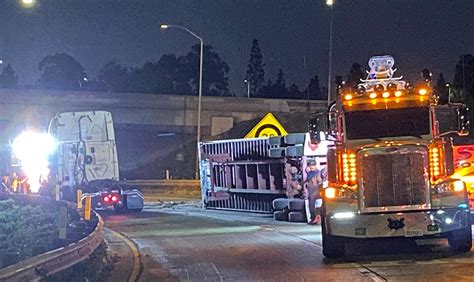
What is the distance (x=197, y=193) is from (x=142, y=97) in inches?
883

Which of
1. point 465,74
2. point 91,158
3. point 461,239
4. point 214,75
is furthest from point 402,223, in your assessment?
point 214,75

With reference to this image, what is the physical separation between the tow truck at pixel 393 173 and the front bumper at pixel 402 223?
18 millimetres

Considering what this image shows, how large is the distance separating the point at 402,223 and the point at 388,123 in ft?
6.76

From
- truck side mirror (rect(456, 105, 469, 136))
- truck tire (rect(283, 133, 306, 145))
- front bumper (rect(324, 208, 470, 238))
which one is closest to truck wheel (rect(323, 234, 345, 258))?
front bumper (rect(324, 208, 470, 238))

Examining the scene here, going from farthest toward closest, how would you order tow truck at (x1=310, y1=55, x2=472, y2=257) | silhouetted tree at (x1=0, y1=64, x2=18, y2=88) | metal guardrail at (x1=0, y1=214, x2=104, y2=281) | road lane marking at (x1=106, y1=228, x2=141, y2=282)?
silhouetted tree at (x1=0, y1=64, x2=18, y2=88)
tow truck at (x1=310, y1=55, x2=472, y2=257)
road lane marking at (x1=106, y1=228, x2=141, y2=282)
metal guardrail at (x1=0, y1=214, x2=104, y2=281)

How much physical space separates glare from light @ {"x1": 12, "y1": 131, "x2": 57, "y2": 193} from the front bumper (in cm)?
2042

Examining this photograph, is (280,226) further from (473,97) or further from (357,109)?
(473,97)

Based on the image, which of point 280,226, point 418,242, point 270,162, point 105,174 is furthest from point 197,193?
point 418,242

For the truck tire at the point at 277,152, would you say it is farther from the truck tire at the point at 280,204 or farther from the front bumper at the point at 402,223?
the front bumper at the point at 402,223

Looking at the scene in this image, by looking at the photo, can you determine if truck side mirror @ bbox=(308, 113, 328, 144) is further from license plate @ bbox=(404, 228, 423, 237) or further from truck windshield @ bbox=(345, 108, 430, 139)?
license plate @ bbox=(404, 228, 423, 237)

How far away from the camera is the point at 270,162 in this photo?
29.9 m

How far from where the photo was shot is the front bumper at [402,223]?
16.0m

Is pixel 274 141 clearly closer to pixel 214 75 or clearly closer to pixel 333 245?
pixel 333 245

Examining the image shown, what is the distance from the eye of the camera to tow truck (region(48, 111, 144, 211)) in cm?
3416
